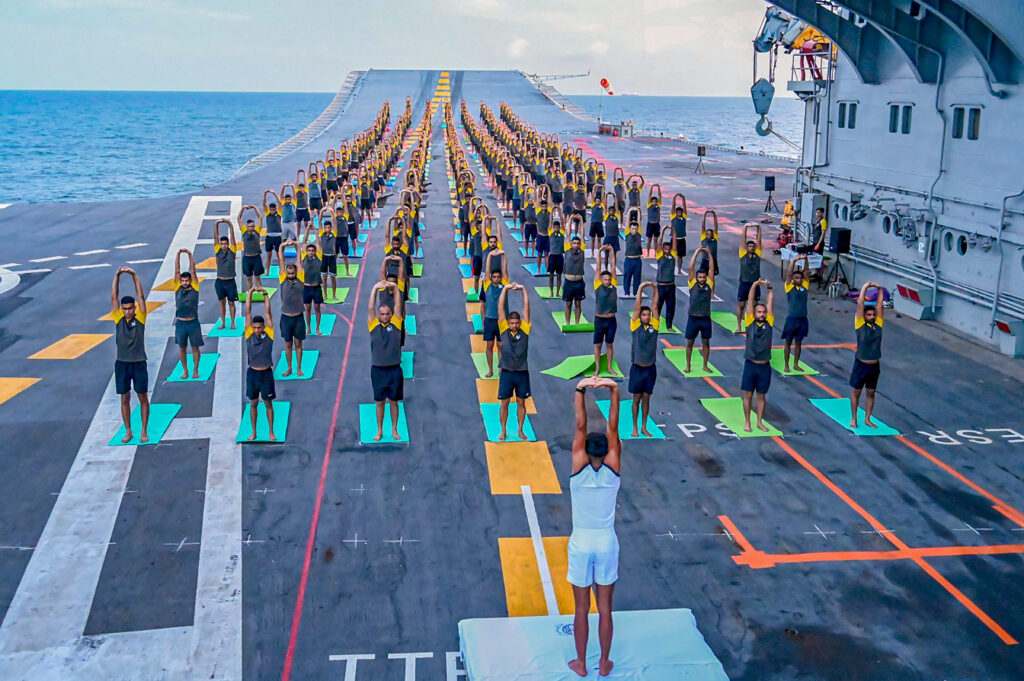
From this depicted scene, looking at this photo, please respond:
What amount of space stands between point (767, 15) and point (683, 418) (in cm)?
1577

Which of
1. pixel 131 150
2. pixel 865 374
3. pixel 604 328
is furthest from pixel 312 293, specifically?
pixel 131 150

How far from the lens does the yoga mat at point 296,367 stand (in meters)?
16.5

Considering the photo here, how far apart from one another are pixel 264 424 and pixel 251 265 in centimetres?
743

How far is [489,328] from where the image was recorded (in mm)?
16562

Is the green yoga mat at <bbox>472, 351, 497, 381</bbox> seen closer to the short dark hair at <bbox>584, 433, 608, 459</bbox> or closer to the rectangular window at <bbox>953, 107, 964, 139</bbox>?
the short dark hair at <bbox>584, 433, 608, 459</bbox>

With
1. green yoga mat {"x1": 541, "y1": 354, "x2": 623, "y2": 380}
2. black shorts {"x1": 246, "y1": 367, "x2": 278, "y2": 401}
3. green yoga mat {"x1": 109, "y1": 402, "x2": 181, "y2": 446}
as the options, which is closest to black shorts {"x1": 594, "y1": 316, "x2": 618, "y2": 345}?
green yoga mat {"x1": 541, "y1": 354, "x2": 623, "y2": 380}

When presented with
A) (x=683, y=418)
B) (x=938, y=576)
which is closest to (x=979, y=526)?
(x=938, y=576)

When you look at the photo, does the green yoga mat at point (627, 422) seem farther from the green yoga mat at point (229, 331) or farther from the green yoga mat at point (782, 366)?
the green yoga mat at point (229, 331)

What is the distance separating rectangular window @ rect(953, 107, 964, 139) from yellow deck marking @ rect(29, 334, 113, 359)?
62.6ft

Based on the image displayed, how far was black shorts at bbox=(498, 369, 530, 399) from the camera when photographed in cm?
1321

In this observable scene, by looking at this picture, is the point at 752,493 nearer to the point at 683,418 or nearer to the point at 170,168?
the point at 683,418

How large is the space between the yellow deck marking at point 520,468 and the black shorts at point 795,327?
18.9ft

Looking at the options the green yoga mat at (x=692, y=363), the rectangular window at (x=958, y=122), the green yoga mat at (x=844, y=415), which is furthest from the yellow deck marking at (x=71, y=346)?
the rectangular window at (x=958, y=122)

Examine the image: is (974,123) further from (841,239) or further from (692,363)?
(692,363)
